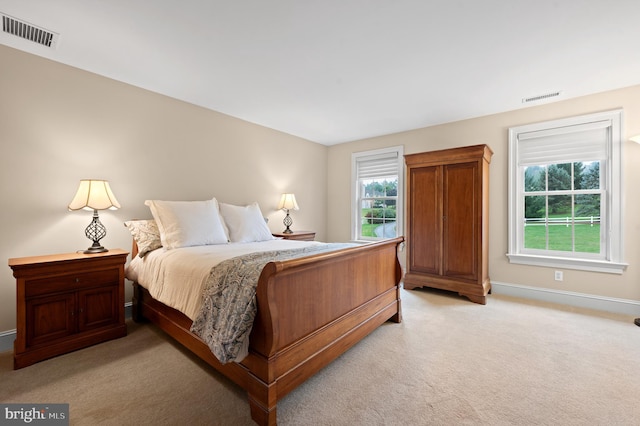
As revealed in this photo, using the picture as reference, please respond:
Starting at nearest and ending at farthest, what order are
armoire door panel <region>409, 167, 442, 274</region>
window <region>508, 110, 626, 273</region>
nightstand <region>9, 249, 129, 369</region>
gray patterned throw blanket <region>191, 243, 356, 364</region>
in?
gray patterned throw blanket <region>191, 243, 356, 364</region> → nightstand <region>9, 249, 129, 369</region> → window <region>508, 110, 626, 273</region> → armoire door panel <region>409, 167, 442, 274</region>

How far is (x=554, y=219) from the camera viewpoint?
3.47 m

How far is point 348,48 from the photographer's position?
229 cm

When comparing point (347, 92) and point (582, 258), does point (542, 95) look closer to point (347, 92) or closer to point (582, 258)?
point (582, 258)

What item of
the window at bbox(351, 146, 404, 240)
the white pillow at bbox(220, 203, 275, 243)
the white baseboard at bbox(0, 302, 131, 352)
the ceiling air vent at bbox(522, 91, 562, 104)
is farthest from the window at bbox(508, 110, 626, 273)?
the white baseboard at bbox(0, 302, 131, 352)

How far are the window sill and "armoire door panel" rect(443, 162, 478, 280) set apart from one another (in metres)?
0.70

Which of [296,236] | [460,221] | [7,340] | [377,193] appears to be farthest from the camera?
[377,193]

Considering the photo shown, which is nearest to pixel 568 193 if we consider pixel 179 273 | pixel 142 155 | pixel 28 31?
pixel 179 273

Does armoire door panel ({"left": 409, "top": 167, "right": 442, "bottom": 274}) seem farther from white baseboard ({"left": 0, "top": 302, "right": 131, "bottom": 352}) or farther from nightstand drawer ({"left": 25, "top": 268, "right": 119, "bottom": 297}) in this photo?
white baseboard ({"left": 0, "top": 302, "right": 131, "bottom": 352})

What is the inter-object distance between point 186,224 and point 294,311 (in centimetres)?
164

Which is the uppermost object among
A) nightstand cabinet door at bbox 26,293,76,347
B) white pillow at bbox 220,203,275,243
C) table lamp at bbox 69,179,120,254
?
table lamp at bbox 69,179,120,254

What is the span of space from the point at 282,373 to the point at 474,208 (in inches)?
120

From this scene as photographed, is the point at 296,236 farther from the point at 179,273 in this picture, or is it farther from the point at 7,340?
the point at 7,340

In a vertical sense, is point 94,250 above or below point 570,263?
above

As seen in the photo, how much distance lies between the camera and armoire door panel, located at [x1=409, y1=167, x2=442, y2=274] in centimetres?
369
